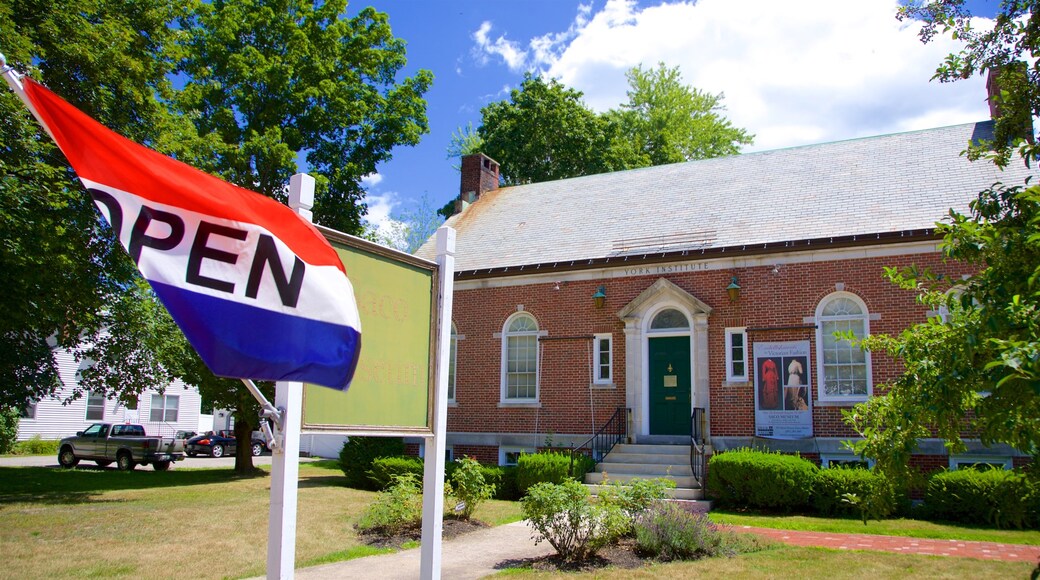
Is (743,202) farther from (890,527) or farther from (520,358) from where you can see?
(890,527)

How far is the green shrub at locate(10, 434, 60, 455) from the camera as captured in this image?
35125 mm

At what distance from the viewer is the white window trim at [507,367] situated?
64.2ft

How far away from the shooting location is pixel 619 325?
1867 cm

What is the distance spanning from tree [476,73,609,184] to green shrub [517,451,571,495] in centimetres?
2255

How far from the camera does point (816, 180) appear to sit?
760 inches

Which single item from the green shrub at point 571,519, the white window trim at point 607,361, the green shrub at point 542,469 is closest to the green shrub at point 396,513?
the green shrub at point 571,519

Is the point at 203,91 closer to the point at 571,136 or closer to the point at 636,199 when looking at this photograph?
the point at 636,199

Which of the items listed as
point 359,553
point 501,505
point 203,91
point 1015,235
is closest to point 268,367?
point 1015,235

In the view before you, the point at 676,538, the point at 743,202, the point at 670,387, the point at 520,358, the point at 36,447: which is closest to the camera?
the point at 676,538

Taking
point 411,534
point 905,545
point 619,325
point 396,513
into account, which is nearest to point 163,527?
point 396,513

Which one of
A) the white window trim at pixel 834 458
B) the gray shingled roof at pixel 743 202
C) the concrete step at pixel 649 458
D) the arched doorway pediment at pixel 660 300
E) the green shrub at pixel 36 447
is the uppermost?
the gray shingled roof at pixel 743 202

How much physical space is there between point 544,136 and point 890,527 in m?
27.2

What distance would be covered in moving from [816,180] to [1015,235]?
51.9 ft

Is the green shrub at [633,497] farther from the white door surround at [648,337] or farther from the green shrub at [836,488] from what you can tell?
the white door surround at [648,337]
